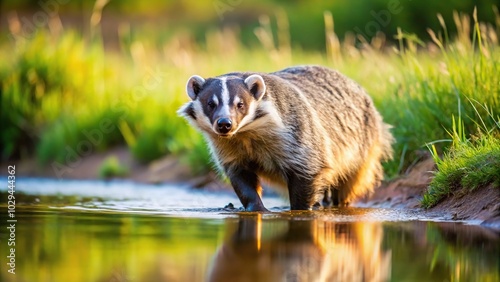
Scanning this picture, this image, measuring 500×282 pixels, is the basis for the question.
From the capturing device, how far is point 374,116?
816cm

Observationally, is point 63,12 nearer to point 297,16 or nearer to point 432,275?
point 297,16

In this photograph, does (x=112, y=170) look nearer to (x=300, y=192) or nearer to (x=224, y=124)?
(x=300, y=192)

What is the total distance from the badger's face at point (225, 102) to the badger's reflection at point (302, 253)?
88 cm

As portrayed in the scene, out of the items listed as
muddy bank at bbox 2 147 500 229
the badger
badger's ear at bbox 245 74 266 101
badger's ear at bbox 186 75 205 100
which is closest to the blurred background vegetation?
muddy bank at bbox 2 147 500 229

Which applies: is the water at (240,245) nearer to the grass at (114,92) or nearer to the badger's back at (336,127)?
the badger's back at (336,127)

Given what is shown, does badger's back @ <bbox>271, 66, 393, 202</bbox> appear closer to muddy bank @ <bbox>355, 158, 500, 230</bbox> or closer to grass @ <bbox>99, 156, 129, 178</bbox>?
muddy bank @ <bbox>355, 158, 500, 230</bbox>

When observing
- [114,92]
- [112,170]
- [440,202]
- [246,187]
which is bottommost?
[440,202]

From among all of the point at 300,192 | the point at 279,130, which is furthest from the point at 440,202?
the point at 279,130

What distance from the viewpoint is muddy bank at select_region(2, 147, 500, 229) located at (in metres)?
5.97

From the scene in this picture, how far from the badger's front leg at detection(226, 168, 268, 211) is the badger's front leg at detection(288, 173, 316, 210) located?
26 cm

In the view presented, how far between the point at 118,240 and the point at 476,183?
2458mm

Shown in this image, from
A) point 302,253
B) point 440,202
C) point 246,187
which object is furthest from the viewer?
point 246,187

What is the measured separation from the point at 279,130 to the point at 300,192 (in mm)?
528

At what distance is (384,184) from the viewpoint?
27.3 ft
